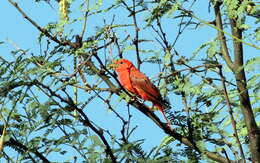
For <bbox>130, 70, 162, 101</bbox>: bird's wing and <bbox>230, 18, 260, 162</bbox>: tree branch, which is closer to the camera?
<bbox>230, 18, 260, 162</bbox>: tree branch

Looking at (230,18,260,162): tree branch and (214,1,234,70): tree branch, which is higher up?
(214,1,234,70): tree branch

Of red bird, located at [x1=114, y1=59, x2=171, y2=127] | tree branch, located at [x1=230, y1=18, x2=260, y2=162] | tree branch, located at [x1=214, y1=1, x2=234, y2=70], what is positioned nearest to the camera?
tree branch, located at [x1=230, y1=18, x2=260, y2=162]

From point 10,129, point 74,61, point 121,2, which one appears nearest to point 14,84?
point 10,129

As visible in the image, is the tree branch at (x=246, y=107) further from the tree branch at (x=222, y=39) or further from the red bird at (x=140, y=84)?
the red bird at (x=140, y=84)

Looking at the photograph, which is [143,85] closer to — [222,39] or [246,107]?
[222,39]

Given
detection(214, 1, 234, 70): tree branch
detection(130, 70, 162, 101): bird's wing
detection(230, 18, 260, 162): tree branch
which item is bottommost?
detection(230, 18, 260, 162): tree branch

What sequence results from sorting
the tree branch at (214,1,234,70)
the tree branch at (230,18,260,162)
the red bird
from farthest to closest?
the red bird → the tree branch at (214,1,234,70) → the tree branch at (230,18,260,162)

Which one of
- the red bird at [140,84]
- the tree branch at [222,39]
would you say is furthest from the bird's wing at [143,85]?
the tree branch at [222,39]

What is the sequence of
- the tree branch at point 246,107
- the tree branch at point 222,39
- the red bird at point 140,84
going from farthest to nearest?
the red bird at point 140,84 → the tree branch at point 222,39 → the tree branch at point 246,107

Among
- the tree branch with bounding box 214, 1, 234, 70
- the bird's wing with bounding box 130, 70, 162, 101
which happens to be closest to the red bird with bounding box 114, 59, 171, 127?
the bird's wing with bounding box 130, 70, 162, 101

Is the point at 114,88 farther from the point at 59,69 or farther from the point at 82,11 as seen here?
the point at 82,11

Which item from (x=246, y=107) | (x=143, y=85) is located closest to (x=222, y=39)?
(x=246, y=107)

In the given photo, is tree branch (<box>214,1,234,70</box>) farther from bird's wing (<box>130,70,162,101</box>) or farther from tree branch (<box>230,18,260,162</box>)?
bird's wing (<box>130,70,162,101</box>)

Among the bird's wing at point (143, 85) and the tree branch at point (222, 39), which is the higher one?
the bird's wing at point (143, 85)
